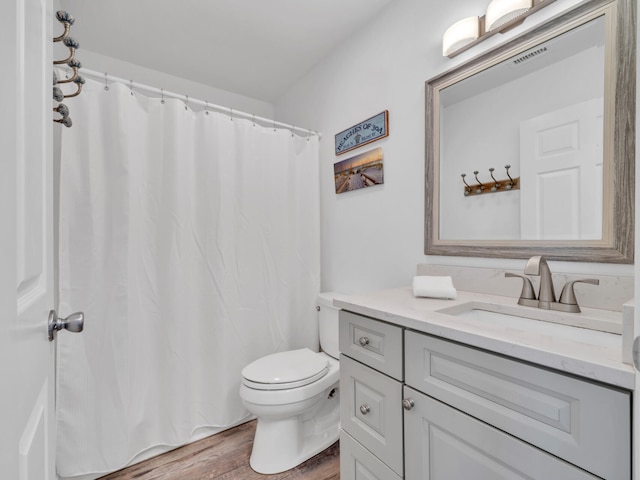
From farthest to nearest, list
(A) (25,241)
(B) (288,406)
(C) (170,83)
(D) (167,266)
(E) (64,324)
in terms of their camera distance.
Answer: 1. (C) (170,83)
2. (D) (167,266)
3. (B) (288,406)
4. (E) (64,324)
5. (A) (25,241)

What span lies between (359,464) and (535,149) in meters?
1.32

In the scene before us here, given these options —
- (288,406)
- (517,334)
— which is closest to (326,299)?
(288,406)

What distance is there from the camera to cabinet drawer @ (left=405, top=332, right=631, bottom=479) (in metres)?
0.53

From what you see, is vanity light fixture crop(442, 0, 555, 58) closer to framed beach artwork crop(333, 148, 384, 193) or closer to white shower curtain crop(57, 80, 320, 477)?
framed beach artwork crop(333, 148, 384, 193)

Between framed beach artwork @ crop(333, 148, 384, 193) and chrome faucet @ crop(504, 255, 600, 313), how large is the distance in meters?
0.87

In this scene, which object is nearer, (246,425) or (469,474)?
(469,474)

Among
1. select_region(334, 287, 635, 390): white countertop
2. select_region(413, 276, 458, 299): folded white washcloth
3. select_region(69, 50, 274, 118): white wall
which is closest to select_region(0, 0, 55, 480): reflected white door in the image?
select_region(334, 287, 635, 390): white countertop

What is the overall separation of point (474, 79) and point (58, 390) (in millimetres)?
2280

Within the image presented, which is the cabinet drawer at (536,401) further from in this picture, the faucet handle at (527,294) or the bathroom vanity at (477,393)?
the faucet handle at (527,294)

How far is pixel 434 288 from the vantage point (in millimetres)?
1123

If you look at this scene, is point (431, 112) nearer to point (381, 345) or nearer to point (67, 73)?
point (381, 345)

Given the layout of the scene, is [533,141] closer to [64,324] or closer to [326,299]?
[326,299]

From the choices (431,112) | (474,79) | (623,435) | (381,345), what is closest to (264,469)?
(381,345)

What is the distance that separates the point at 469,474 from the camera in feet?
2.38
